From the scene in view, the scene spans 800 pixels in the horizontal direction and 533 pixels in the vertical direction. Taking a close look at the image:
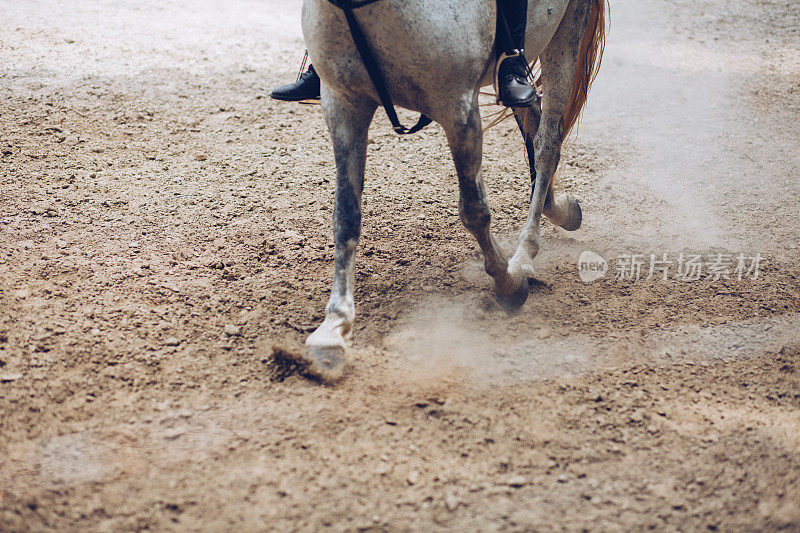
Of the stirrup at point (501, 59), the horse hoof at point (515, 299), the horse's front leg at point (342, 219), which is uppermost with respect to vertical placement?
the stirrup at point (501, 59)

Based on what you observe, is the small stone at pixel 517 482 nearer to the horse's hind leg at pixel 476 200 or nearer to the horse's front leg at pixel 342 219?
the horse's front leg at pixel 342 219

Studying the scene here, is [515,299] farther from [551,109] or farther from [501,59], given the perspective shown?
[501,59]

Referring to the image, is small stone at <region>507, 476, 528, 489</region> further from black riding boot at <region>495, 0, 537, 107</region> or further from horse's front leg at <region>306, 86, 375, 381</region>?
black riding boot at <region>495, 0, 537, 107</region>

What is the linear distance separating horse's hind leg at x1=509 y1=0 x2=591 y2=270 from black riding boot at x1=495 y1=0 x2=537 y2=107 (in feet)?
2.31

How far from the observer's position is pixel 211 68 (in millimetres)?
5930

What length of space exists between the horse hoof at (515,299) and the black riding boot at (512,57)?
95cm

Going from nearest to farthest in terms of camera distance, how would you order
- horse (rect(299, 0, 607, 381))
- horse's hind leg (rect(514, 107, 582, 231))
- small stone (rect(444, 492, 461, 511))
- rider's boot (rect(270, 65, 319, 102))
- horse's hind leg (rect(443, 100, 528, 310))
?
small stone (rect(444, 492, 461, 511)) → horse (rect(299, 0, 607, 381)) → horse's hind leg (rect(443, 100, 528, 310)) → rider's boot (rect(270, 65, 319, 102)) → horse's hind leg (rect(514, 107, 582, 231))

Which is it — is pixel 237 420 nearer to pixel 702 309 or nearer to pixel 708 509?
pixel 708 509

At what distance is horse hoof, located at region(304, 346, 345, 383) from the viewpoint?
2.60 meters

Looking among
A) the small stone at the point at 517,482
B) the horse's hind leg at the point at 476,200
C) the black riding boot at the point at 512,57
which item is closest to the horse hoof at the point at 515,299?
the horse's hind leg at the point at 476,200

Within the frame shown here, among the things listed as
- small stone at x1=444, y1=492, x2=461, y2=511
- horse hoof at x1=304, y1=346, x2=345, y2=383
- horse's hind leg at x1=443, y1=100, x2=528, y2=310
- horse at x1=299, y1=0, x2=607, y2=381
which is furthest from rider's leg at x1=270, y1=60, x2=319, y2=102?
small stone at x1=444, y1=492, x2=461, y2=511

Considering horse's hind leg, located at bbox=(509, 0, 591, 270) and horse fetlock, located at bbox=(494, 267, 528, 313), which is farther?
horse's hind leg, located at bbox=(509, 0, 591, 270)

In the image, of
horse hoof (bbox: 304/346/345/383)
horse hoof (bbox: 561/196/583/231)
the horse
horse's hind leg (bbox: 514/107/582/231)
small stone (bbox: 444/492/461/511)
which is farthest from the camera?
horse hoof (bbox: 561/196/583/231)

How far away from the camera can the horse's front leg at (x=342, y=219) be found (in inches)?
101
